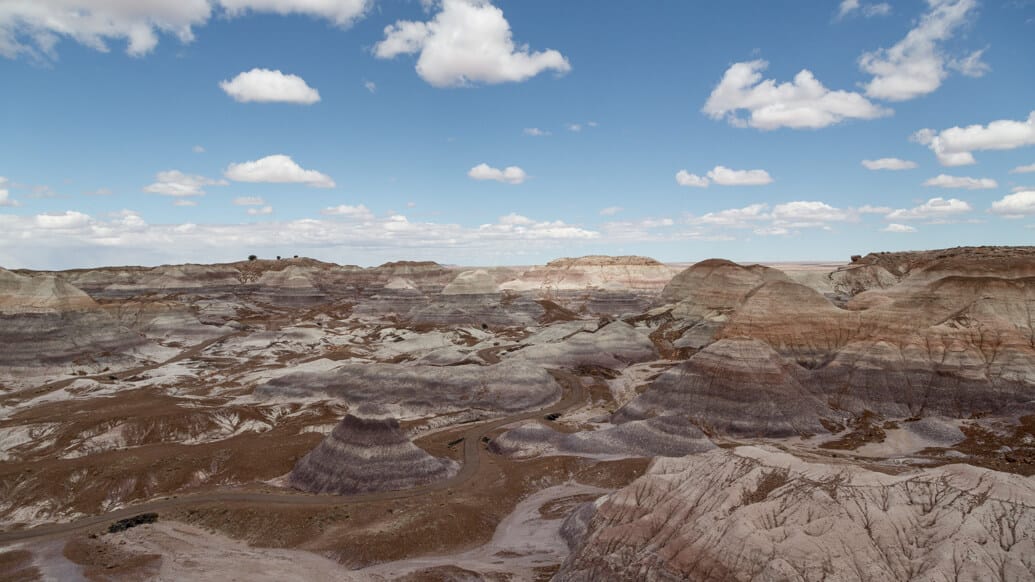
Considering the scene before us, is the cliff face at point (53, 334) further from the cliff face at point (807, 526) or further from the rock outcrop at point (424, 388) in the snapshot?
the cliff face at point (807, 526)

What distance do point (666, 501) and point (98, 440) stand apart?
2010 inches

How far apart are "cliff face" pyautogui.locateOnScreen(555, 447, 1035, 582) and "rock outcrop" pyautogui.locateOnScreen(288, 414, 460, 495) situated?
18018 mm

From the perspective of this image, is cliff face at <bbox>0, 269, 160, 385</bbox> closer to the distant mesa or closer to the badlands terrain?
the badlands terrain

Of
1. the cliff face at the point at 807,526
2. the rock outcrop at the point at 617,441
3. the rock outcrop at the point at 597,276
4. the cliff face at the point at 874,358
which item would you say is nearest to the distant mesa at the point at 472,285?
the rock outcrop at the point at 597,276

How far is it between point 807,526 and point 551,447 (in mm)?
27554

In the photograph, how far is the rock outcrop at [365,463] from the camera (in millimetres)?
39250

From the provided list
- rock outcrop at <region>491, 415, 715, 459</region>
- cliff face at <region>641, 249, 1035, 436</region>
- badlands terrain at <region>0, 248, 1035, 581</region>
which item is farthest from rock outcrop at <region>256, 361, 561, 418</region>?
cliff face at <region>641, 249, 1035, 436</region>

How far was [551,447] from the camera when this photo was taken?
156 ft

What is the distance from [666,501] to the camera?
82.4 ft

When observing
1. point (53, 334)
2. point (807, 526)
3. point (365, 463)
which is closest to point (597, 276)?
point (53, 334)

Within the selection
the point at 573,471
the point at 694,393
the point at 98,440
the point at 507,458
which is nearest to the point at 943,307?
the point at 694,393

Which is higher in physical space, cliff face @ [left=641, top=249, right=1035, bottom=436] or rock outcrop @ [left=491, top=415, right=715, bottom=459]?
cliff face @ [left=641, top=249, right=1035, bottom=436]

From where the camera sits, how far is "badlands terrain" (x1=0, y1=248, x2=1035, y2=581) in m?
22.7

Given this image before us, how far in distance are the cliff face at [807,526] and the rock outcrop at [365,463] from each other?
59.1 ft
